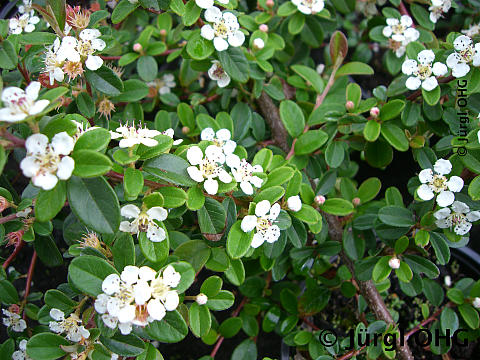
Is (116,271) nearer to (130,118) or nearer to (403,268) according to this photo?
(130,118)

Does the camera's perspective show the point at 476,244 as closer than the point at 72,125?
No

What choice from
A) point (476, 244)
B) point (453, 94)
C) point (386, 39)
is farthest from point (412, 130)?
point (476, 244)

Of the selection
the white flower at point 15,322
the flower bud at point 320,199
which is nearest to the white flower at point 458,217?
the flower bud at point 320,199

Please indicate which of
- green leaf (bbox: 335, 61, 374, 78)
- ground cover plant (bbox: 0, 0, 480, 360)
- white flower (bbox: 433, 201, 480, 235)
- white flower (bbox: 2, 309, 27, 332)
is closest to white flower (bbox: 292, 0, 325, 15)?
ground cover plant (bbox: 0, 0, 480, 360)

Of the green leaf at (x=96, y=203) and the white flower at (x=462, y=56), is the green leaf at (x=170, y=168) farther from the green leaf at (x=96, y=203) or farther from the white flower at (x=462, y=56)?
the white flower at (x=462, y=56)

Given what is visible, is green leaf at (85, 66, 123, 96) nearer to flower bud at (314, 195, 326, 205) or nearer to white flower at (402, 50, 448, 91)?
flower bud at (314, 195, 326, 205)

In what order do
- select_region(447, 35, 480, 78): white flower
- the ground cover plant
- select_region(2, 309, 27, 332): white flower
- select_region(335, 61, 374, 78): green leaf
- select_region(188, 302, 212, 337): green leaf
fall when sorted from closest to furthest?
the ground cover plant < select_region(188, 302, 212, 337): green leaf < select_region(447, 35, 480, 78): white flower < select_region(2, 309, 27, 332): white flower < select_region(335, 61, 374, 78): green leaf
